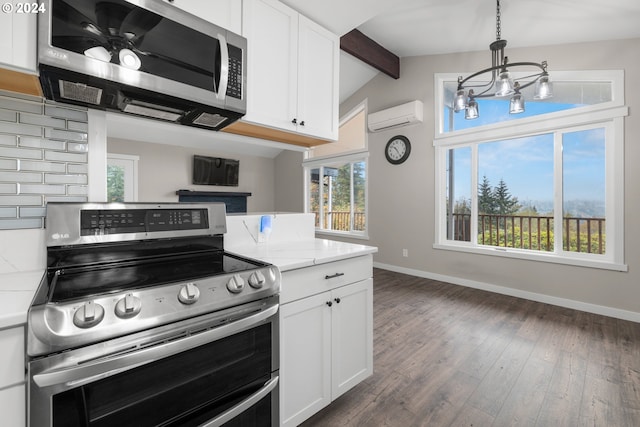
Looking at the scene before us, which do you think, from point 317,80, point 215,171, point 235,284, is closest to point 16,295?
point 235,284

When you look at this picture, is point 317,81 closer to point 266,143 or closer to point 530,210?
point 266,143

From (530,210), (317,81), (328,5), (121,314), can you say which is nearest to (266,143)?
(317,81)

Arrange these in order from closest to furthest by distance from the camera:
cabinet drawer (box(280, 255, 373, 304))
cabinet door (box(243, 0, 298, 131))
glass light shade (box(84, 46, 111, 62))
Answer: glass light shade (box(84, 46, 111, 62)), cabinet drawer (box(280, 255, 373, 304)), cabinet door (box(243, 0, 298, 131))

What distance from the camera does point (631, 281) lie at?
9.18 ft

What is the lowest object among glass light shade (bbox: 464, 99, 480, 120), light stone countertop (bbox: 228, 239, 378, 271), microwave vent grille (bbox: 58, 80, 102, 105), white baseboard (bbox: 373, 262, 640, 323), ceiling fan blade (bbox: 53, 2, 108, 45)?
Result: white baseboard (bbox: 373, 262, 640, 323)

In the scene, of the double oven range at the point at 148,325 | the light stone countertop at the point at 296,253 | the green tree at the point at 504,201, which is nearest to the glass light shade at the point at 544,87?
the green tree at the point at 504,201

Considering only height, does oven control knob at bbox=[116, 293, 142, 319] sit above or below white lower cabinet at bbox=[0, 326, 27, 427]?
above

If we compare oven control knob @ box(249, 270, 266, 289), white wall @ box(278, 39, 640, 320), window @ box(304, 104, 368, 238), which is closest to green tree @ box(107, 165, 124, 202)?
window @ box(304, 104, 368, 238)

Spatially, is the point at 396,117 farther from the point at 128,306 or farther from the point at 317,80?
the point at 128,306

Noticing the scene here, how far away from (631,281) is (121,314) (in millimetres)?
4098

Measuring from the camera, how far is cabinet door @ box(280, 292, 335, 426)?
1.29 metres

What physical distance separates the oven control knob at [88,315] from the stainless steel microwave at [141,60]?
0.81 metres

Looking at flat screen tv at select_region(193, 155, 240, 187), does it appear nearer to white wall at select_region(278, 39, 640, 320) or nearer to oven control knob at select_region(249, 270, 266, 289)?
white wall at select_region(278, 39, 640, 320)

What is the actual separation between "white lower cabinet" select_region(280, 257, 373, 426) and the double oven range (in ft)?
0.33
